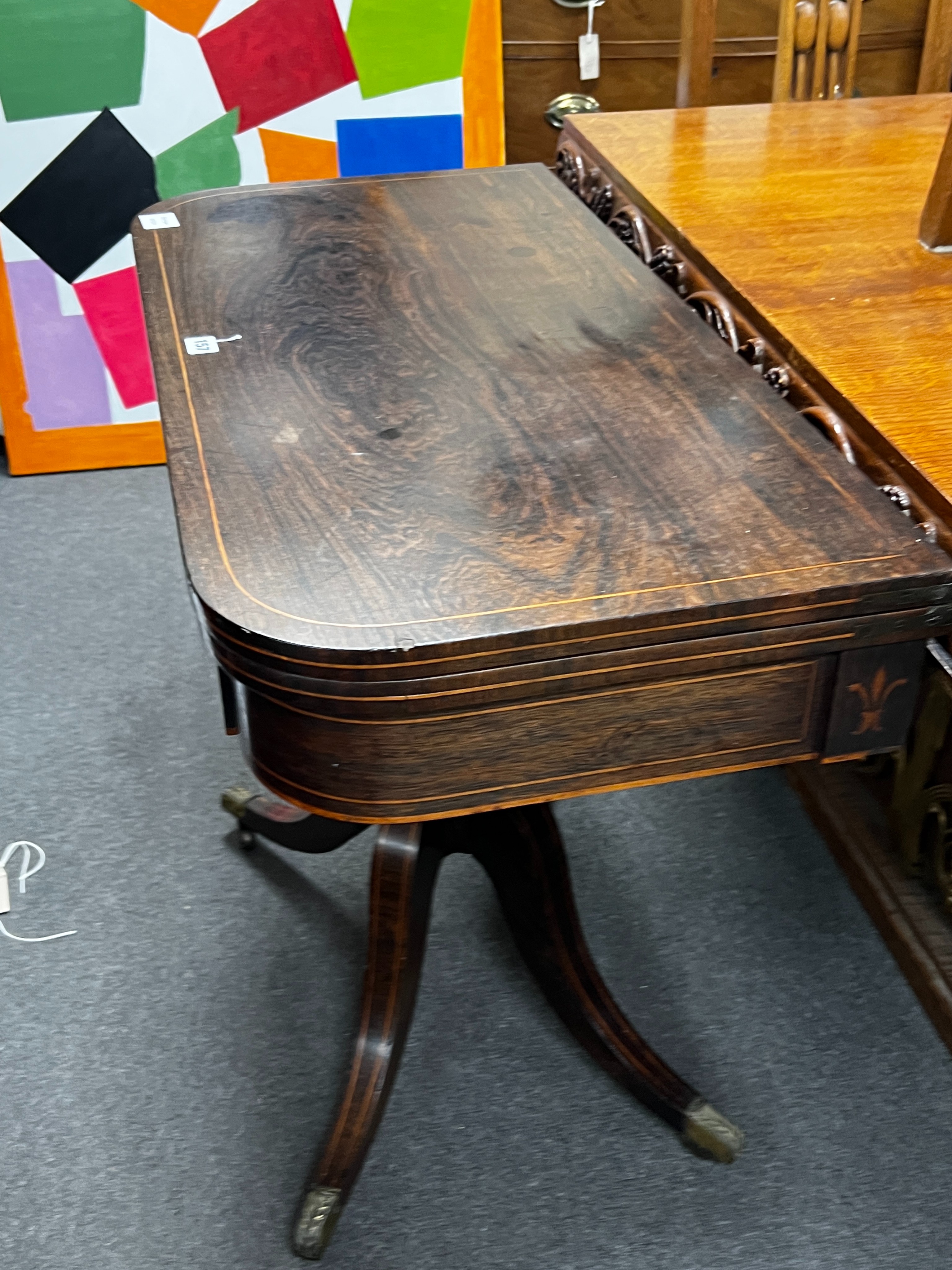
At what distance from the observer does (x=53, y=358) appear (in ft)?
8.40

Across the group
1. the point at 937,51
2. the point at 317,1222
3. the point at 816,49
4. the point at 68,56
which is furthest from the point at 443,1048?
the point at 68,56

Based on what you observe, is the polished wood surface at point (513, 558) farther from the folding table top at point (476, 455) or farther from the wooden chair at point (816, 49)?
the wooden chair at point (816, 49)

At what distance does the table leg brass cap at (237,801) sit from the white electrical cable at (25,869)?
0.26m

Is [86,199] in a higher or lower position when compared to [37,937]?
higher

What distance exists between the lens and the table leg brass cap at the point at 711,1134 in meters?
1.33

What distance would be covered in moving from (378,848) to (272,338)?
0.51 m

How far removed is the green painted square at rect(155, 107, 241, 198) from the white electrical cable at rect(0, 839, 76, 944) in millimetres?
1373

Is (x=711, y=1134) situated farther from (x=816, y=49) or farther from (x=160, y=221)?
(x=816, y=49)

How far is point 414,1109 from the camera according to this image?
4.65 feet

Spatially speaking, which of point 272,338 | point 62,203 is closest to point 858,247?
point 272,338

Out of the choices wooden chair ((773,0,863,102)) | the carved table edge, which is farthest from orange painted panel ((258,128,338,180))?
wooden chair ((773,0,863,102))

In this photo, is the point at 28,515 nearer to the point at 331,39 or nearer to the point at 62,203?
the point at 62,203

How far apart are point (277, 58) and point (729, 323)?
5.07ft

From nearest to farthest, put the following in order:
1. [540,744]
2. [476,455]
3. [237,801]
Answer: [540,744]
[476,455]
[237,801]
